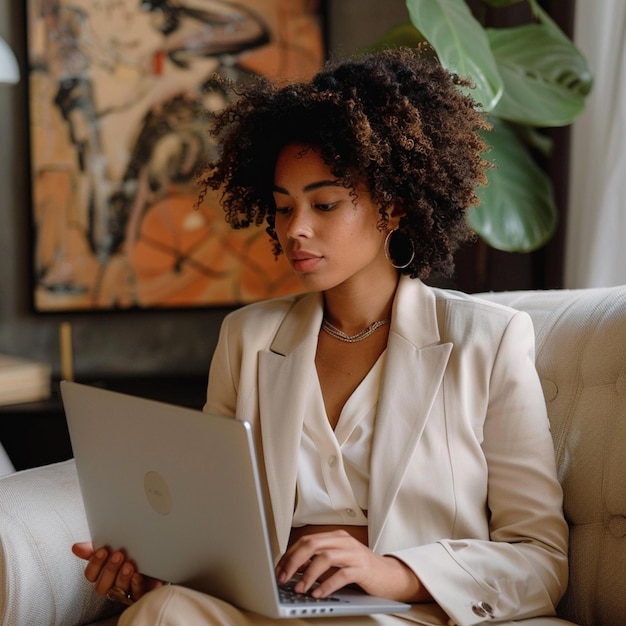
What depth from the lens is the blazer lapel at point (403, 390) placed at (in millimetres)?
1563

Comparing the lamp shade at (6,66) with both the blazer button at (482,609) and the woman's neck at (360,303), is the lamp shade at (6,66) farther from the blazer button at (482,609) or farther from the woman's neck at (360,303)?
the blazer button at (482,609)

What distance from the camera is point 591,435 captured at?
1673 millimetres

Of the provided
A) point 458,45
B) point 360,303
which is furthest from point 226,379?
point 458,45

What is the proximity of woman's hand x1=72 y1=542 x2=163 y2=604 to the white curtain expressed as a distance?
1.45 meters

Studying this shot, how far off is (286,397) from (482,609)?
467mm

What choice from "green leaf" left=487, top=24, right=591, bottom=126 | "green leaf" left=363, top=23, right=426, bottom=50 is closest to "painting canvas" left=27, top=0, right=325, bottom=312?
"green leaf" left=363, top=23, right=426, bottom=50

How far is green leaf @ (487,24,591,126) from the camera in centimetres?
245

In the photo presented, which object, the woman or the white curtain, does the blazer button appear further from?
the white curtain

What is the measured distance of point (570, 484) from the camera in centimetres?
167

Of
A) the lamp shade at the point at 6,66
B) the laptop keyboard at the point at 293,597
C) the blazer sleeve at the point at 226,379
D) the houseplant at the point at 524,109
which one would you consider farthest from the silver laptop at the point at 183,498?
the houseplant at the point at 524,109

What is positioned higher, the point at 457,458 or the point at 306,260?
the point at 306,260

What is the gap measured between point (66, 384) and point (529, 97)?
149 cm

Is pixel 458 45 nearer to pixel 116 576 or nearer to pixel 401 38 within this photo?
pixel 401 38

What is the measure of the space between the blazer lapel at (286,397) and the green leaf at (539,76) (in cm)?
93
